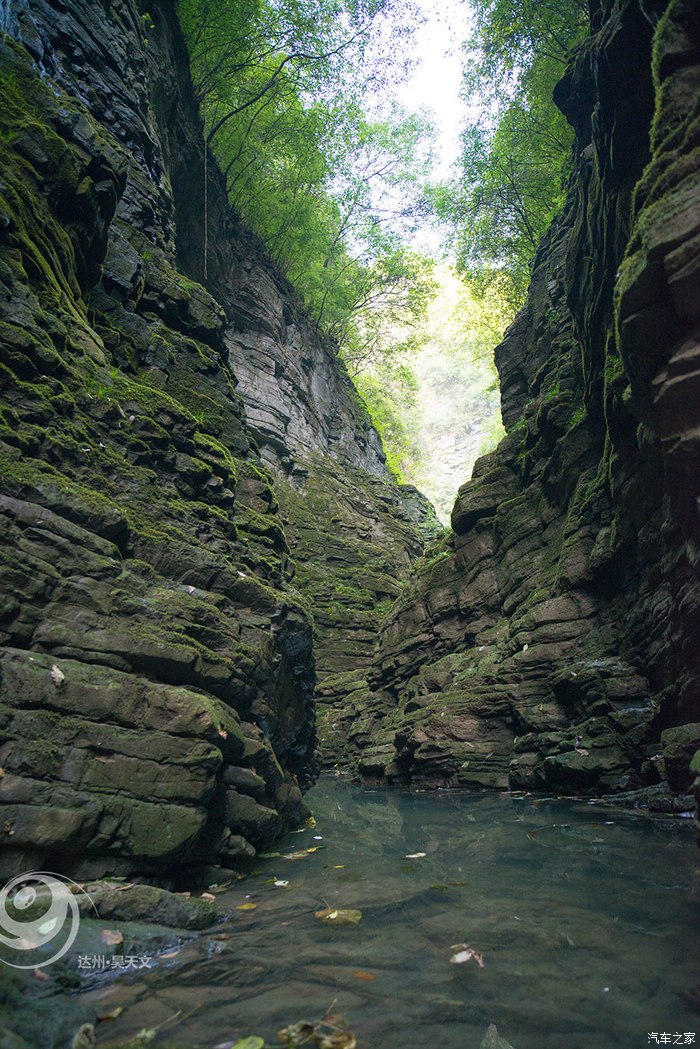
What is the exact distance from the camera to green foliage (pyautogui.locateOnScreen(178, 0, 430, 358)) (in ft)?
61.6

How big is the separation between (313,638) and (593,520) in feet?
18.2

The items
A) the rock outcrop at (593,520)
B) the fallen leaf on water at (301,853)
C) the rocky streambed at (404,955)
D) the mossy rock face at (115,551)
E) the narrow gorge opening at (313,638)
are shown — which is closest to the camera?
the rocky streambed at (404,955)

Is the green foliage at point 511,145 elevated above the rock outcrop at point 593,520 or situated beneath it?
elevated above

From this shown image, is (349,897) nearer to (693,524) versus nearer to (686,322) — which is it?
(693,524)

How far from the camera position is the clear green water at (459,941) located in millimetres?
2148

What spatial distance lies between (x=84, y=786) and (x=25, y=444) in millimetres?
3068

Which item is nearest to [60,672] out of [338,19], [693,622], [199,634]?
[199,634]

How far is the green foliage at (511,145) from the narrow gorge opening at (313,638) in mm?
206

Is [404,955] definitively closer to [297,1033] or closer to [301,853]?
[297,1033]

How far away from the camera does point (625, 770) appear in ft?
23.9

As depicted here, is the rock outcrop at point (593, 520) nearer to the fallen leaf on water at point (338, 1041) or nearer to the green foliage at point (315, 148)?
the fallen leaf on water at point (338, 1041)

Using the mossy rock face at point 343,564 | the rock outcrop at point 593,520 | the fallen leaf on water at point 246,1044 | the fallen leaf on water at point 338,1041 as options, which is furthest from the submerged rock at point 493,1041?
the mossy rock face at point 343,564

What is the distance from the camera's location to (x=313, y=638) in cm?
995

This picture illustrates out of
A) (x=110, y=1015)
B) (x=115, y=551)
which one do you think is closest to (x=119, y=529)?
(x=115, y=551)
